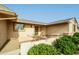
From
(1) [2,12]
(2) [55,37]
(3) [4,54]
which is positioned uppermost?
(1) [2,12]

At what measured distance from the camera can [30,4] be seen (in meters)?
3.17

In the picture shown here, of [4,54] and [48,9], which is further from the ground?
[48,9]

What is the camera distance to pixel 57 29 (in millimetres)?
3203

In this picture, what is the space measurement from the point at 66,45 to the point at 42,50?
1.20 feet

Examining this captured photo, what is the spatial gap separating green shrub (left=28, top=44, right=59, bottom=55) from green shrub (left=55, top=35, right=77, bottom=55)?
0.32 feet

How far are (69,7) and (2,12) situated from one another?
38.9 inches

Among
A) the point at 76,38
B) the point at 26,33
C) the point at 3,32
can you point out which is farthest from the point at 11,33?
the point at 76,38

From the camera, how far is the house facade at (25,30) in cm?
313

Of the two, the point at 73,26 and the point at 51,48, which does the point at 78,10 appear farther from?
the point at 51,48

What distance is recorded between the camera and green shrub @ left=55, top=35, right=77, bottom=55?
3189mm

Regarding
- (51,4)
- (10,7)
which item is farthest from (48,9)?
(10,7)

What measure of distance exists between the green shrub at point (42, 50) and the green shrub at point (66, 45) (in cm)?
10

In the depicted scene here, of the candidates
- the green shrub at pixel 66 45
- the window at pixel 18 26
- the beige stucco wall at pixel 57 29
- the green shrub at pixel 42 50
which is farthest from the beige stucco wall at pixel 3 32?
the green shrub at pixel 66 45

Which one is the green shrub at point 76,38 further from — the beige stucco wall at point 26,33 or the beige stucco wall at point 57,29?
the beige stucco wall at point 26,33
